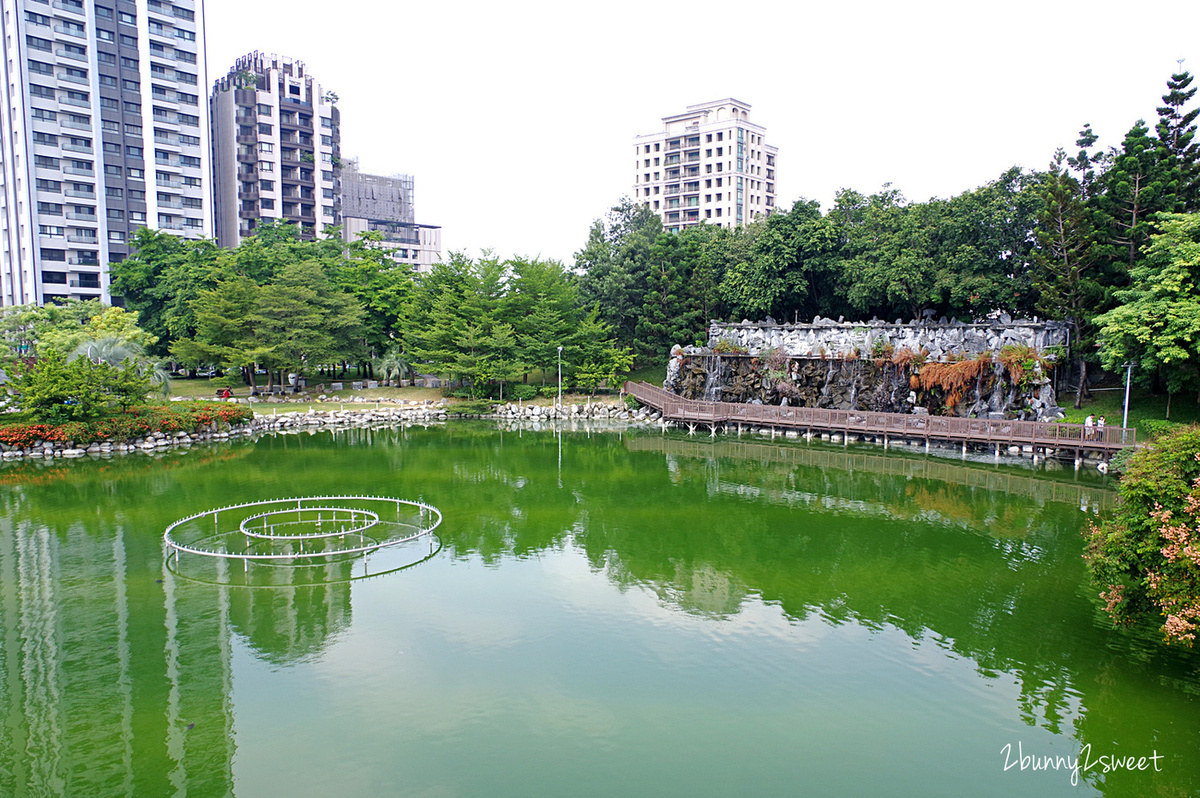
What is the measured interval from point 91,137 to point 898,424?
2378 inches

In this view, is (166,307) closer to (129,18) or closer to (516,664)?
(129,18)

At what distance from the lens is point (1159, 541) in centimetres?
964

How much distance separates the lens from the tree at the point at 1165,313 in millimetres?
22984

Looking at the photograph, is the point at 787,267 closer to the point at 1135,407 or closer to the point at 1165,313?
the point at 1135,407

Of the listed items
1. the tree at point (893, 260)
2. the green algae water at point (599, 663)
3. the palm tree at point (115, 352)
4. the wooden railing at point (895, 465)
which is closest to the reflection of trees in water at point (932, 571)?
the green algae water at point (599, 663)

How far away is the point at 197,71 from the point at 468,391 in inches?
1598

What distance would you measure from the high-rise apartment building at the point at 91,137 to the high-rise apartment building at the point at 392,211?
28475mm

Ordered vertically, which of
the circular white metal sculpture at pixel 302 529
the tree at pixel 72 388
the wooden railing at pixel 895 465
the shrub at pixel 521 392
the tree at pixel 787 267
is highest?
the tree at pixel 787 267

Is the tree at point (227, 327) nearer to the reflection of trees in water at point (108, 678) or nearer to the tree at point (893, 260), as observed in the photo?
the reflection of trees in water at point (108, 678)

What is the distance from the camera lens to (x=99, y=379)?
27906mm

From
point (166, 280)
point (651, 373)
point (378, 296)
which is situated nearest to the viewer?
point (166, 280)

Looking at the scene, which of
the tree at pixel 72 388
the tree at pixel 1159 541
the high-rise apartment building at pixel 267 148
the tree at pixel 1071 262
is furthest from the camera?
the high-rise apartment building at pixel 267 148

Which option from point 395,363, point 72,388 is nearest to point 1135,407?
point 395,363

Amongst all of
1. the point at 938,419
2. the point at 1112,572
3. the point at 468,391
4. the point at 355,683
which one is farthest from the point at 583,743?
the point at 468,391
